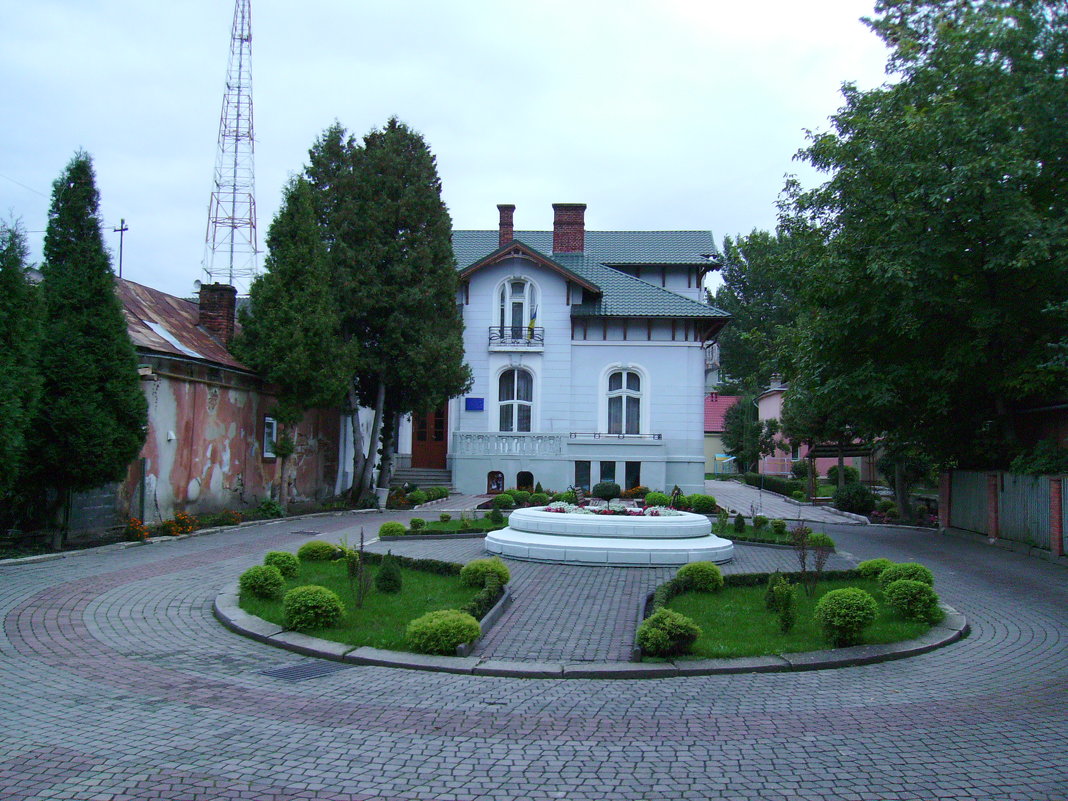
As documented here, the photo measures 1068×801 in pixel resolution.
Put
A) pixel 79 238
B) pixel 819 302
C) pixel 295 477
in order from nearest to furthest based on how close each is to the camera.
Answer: pixel 79 238, pixel 819 302, pixel 295 477

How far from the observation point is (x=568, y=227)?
125ft

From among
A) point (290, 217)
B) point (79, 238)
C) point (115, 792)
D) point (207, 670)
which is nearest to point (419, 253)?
point (290, 217)

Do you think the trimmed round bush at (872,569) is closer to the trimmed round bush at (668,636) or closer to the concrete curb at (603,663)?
the concrete curb at (603,663)

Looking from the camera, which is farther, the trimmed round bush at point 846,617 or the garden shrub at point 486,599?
the garden shrub at point 486,599

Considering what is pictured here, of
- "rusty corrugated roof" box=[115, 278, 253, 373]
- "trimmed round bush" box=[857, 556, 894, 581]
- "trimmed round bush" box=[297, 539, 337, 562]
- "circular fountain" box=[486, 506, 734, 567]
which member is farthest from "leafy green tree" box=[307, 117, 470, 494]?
"trimmed round bush" box=[857, 556, 894, 581]

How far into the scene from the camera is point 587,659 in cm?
874

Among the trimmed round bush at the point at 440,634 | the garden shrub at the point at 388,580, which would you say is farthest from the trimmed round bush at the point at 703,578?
the trimmed round bush at the point at 440,634

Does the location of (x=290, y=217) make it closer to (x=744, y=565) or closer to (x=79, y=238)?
(x=79, y=238)

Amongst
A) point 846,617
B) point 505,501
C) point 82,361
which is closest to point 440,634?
point 846,617

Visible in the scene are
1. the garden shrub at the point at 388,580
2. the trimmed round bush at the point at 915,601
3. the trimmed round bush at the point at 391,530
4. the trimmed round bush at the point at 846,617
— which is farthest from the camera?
the trimmed round bush at the point at 391,530

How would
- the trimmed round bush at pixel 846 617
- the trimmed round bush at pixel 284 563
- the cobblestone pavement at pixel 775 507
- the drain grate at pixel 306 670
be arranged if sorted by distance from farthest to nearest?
the cobblestone pavement at pixel 775 507
the trimmed round bush at pixel 284 563
the trimmed round bush at pixel 846 617
the drain grate at pixel 306 670

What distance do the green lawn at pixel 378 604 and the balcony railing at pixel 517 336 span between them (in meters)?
20.3

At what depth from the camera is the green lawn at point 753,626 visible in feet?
29.5

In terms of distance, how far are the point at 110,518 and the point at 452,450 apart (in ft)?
53.2
